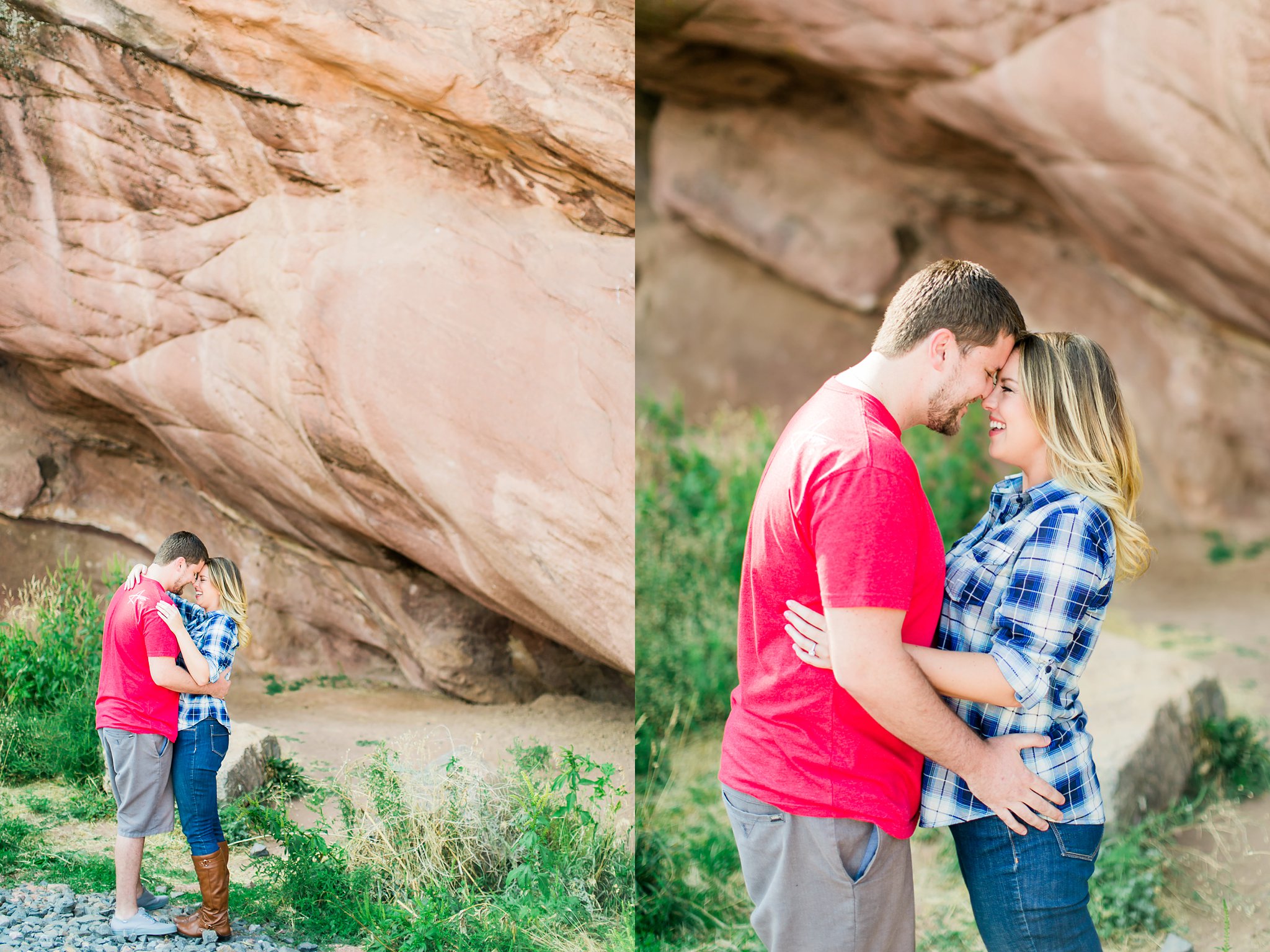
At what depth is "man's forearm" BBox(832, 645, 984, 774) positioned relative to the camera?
1.86 meters

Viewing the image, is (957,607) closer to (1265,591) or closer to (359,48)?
(359,48)

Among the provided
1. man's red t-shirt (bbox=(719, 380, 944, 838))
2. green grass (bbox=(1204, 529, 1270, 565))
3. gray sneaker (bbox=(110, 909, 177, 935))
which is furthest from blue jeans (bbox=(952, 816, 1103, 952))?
green grass (bbox=(1204, 529, 1270, 565))

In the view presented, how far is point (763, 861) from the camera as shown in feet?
6.81

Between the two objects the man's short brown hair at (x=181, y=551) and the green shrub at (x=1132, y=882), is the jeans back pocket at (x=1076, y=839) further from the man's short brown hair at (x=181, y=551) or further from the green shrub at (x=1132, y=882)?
the man's short brown hair at (x=181, y=551)

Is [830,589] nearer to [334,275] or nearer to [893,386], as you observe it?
[893,386]

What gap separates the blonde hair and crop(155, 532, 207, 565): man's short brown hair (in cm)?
3

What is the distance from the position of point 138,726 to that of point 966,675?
1.97m

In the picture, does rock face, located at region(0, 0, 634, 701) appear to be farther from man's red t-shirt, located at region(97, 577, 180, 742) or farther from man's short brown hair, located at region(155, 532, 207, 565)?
man's red t-shirt, located at region(97, 577, 180, 742)

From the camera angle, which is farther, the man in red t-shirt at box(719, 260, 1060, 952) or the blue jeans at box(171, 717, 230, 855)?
the blue jeans at box(171, 717, 230, 855)

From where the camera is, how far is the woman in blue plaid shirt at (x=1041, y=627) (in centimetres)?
196

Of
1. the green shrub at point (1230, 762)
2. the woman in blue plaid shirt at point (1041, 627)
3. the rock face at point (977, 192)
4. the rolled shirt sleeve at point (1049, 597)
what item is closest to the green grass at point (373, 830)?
the woman in blue plaid shirt at point (1041, 627)

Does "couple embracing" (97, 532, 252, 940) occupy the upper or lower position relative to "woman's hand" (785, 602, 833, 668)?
lower

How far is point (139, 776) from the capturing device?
2.65 meters

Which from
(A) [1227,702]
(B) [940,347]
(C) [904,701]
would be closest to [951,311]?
(B) [940,347]
